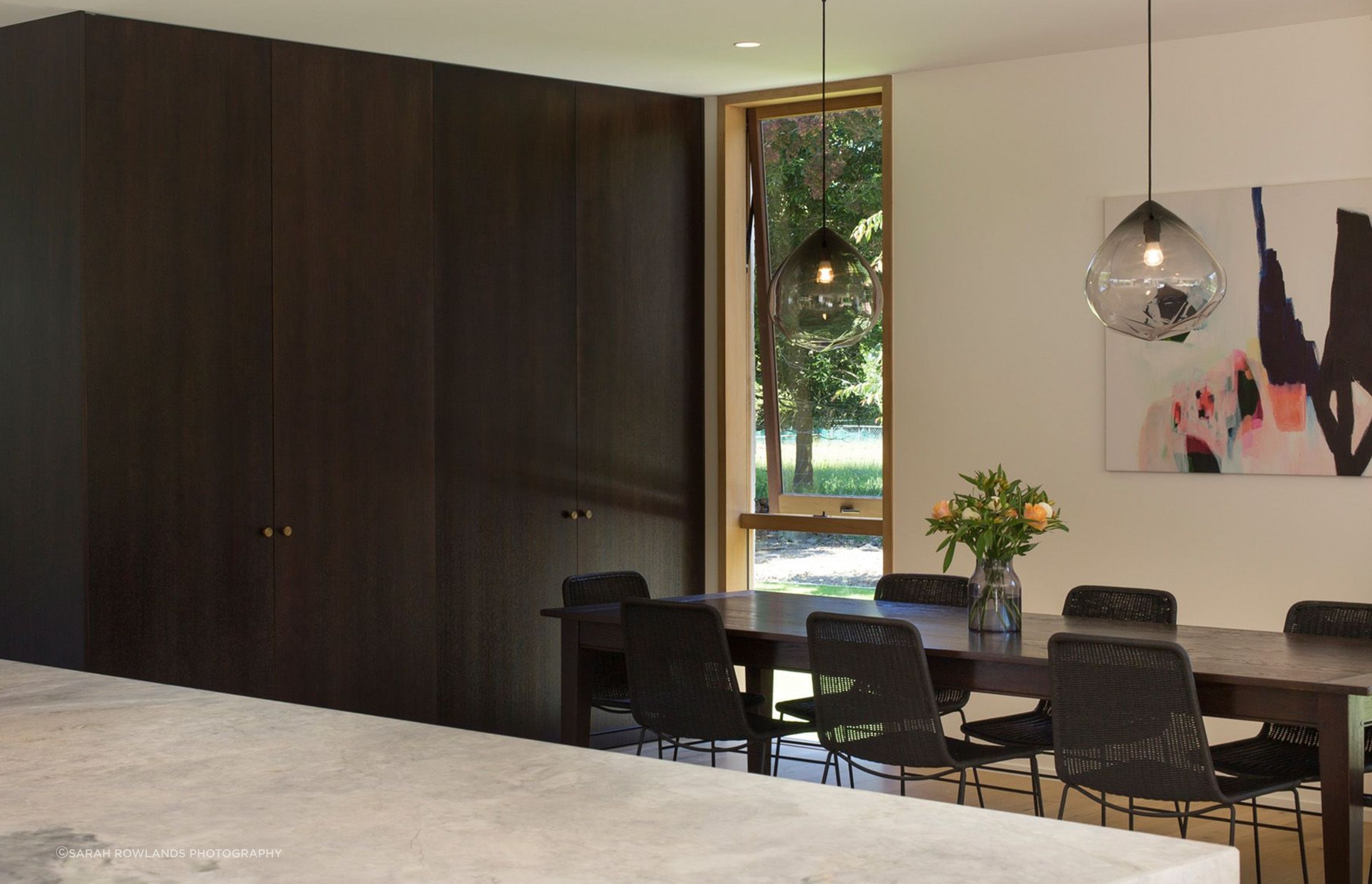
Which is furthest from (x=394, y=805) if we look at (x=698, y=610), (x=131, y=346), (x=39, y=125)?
(x=39, y=125)

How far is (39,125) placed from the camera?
16.4 feet

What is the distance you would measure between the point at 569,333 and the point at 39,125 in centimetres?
219

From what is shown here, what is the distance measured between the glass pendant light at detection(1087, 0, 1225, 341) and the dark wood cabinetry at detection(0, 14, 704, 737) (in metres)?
2.81

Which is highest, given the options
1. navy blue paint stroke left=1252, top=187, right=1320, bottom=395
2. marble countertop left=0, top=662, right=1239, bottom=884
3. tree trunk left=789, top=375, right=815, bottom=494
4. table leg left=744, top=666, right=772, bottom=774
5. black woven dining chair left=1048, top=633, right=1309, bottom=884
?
navy blue paint stroke left=1252, top=187, right=1320, bottom=395

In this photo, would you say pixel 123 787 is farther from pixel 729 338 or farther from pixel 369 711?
pixel 729 338

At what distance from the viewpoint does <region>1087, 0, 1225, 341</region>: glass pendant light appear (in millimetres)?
3801

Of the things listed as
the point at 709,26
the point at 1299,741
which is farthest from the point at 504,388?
the point at 1299,741

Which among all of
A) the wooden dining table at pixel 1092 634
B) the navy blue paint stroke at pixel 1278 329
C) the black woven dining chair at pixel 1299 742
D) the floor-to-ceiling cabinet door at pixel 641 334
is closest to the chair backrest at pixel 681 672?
the wooden dining table at pixel 1092 634

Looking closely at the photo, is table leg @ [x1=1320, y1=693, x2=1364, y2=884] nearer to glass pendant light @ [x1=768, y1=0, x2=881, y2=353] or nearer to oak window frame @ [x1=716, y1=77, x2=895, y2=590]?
glass pendant light @ [x1=768, y1=0, x2=881, y2=353]

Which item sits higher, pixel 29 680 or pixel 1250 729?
pixel 29 680

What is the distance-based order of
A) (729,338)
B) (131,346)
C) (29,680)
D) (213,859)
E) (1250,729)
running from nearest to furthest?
(213,859) → (29,680) → (131,346) → (1250,729) → (729,338)

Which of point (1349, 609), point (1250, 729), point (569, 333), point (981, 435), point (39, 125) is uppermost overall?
point (39, 125)

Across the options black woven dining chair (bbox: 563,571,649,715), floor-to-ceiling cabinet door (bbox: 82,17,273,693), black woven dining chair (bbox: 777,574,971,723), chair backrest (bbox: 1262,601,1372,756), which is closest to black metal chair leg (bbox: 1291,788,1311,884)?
chair backrest (bbox: 1262,601,1372,756)

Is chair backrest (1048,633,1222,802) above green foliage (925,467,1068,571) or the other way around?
the other way around
